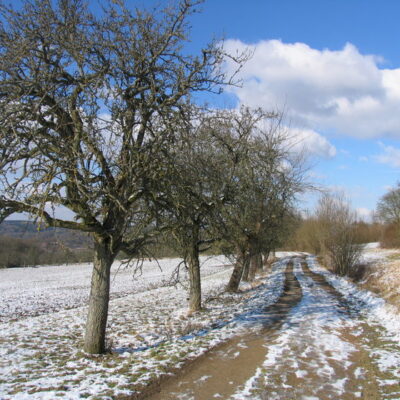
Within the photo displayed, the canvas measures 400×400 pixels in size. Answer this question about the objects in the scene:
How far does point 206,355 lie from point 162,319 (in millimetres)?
4705

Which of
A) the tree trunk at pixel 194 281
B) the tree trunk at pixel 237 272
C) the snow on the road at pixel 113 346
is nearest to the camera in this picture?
the snow on the road at pixel 113 346

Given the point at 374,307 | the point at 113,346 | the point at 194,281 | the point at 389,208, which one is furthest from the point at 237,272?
the point at 389,208

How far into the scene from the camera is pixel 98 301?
7879mm

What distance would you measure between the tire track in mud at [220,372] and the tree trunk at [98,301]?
6.88ft

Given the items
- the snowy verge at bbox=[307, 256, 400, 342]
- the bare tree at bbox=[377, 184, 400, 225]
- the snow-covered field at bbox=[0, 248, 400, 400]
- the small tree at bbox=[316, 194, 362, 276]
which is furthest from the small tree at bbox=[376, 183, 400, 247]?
the snow-covered field at bbox=[0, 248, 400, 400]

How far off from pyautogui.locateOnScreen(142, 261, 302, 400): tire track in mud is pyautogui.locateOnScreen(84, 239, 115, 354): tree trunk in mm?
2097

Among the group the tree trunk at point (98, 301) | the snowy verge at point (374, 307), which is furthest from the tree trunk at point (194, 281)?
the snowy verge at point (374, 307)

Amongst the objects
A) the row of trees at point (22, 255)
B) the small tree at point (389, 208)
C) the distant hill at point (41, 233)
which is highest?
the small tree at point (389, 208)

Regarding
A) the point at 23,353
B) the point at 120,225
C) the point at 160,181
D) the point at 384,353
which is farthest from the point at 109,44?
the point at 384,353

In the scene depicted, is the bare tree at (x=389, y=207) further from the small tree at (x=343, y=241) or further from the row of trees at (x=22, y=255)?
the row of trees at (x=22, y=255)

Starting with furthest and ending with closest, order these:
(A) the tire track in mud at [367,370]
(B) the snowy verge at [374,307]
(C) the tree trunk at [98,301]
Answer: (B) the snowy verge at [374,307] < (C) the tree trunk at [98,301] < (A) the tire track in mud at [367,370]

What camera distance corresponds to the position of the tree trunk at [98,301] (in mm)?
7820

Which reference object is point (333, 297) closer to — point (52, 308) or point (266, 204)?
point (266, 204)

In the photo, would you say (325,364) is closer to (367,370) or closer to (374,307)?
(367,370)
